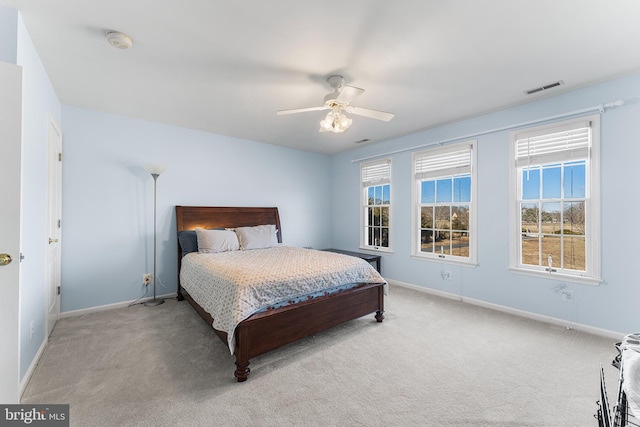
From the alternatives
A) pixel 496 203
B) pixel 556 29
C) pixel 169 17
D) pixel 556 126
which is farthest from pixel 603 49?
pixel 169 17

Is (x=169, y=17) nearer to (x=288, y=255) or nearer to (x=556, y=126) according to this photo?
(x=288, y=255)

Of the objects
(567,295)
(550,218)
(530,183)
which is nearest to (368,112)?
(530,183)

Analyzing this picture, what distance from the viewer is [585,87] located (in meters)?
2.84

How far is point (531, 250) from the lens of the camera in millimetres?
3316

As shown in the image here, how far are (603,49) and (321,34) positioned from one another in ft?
7.51

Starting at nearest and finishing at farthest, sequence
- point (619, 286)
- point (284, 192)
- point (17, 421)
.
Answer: point (17, 421) → point (619, 286) → point (284, 192)

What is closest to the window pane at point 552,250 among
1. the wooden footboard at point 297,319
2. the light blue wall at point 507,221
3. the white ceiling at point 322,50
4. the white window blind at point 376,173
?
the light blue wall at point 507,221

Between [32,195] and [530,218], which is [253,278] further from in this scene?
[530,218]

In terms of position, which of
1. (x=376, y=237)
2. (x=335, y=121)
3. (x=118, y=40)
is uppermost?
(x=118, y=40)

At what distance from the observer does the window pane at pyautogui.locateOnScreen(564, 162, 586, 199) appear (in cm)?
295

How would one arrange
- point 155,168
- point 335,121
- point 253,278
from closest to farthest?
point 253,278, point 335,121, point 155,168

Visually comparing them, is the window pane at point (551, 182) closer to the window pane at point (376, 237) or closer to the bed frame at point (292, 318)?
the bed frame at point (292, 318)

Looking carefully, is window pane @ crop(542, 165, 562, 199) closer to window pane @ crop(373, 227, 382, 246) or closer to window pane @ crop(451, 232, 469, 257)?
window pane @ crop(451, 232, 469, 257)

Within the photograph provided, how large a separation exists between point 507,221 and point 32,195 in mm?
4814
